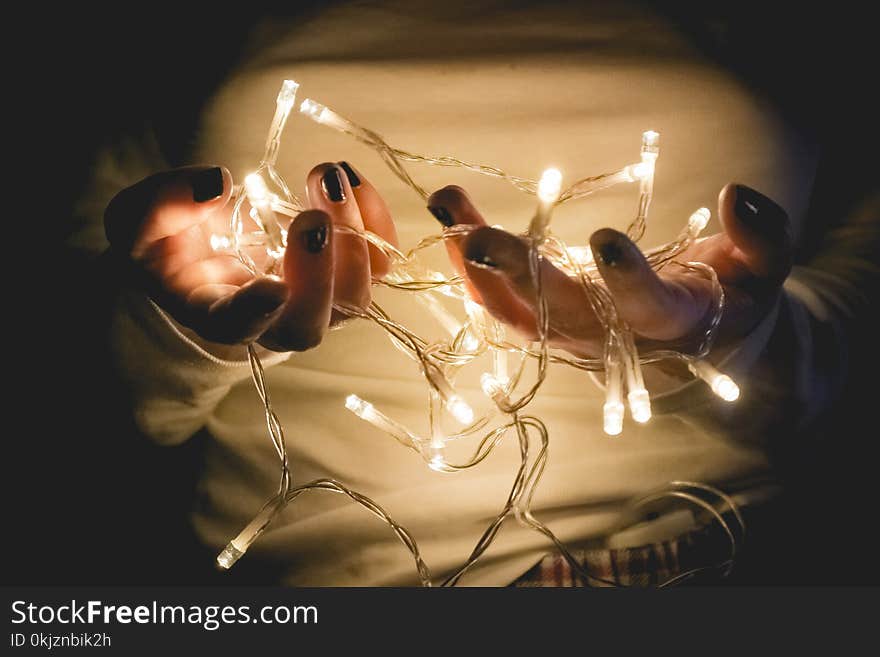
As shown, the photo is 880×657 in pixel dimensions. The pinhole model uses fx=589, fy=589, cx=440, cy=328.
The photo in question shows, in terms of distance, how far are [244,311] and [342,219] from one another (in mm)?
133

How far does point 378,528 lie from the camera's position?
82 centimetres

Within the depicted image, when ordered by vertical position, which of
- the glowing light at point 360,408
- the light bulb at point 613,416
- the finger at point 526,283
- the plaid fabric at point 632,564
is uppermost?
the finger at point 526,283

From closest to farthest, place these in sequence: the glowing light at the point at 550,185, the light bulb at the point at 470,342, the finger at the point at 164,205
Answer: the glowing light at the point at 550,185 < the finger at the point at 164,205 < the light bulb at the point at 470,342

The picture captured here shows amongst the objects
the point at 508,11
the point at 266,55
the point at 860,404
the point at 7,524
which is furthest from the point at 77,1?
the point at 860,404

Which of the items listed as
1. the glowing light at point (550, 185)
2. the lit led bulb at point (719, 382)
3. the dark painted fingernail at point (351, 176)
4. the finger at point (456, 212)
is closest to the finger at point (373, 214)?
the dark painted fingernail at point (351, 176)

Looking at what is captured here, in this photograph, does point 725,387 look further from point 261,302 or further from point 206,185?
point 206,185

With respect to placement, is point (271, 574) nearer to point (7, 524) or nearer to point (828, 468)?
point (7, 524)

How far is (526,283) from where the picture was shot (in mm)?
468

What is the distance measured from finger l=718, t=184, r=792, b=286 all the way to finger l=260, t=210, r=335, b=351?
0.33 metres

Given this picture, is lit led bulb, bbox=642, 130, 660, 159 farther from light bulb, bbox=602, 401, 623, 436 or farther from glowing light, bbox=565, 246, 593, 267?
light bulb, bbox=602, 401, 623, 436

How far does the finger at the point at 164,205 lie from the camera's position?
53 cm

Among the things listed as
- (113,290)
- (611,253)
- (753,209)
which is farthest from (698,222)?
(113,290)

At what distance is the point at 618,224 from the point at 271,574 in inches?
27.6

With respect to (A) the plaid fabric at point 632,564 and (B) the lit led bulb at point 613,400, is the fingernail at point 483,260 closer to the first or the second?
(B) the lit led bulb at point 613,400
